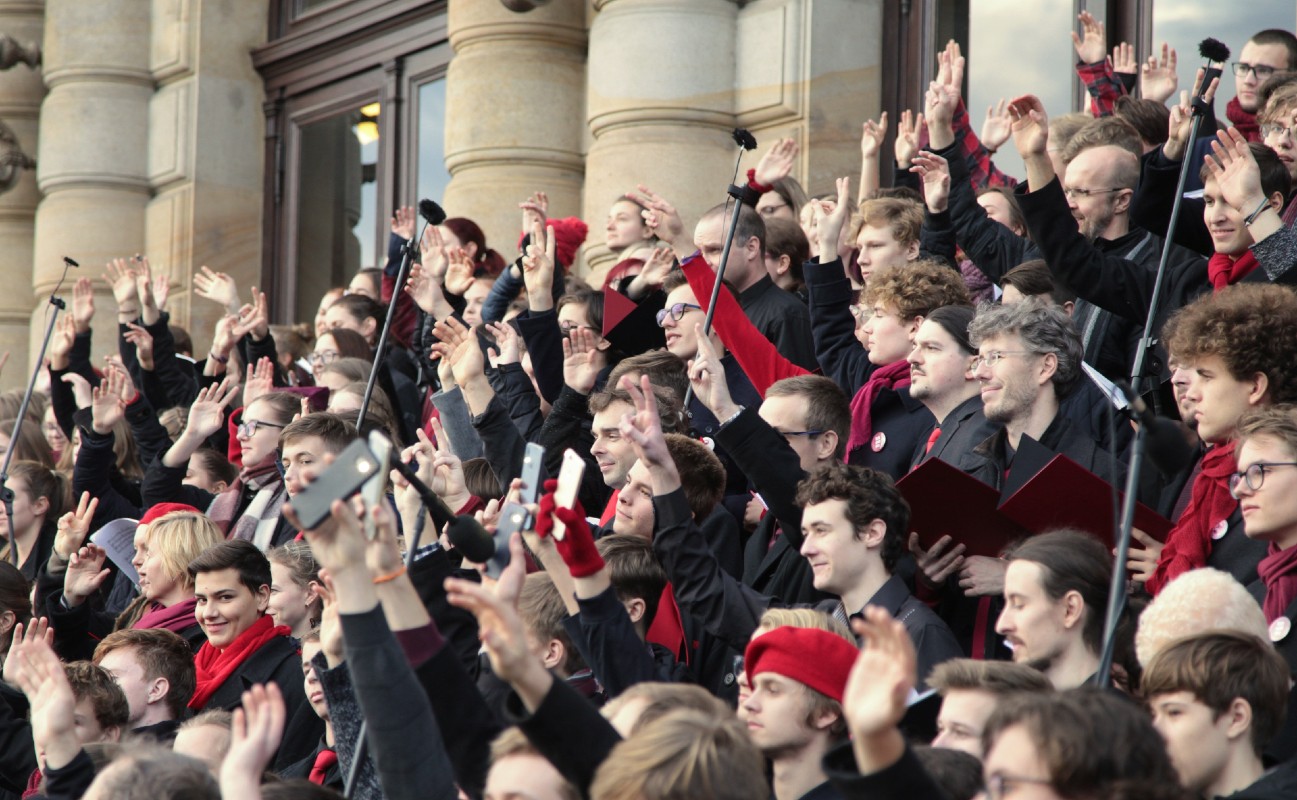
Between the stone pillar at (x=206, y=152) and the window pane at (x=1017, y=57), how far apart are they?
18.8ft

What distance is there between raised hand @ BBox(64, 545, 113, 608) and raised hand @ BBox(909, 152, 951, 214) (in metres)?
2.94

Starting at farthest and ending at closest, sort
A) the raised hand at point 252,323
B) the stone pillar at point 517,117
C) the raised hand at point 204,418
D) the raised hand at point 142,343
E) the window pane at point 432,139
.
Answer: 1. the window pane at point 432,139
2. the stone pillar at point 517,117
3. the raised hand at point 142,343
4. the raised hand at point 252,323
5. the raised hand at point 204,418

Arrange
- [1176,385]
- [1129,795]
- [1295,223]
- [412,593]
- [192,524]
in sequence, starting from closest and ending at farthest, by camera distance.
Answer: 1. [1129,795]
2. [412,593]
3. [1176,385]
4. [1295,223]
5. [192,524]

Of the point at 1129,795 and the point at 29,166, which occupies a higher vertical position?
the point at 29,166

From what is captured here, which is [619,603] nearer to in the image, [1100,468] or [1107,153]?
[1100,468]

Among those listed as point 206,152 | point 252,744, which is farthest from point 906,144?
point 206,152

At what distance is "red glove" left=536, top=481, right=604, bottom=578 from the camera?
4.08 metres

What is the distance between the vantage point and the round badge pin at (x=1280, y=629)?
392 centimetres

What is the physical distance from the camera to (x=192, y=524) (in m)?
6.40

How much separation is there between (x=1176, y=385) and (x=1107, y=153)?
62.0 inches

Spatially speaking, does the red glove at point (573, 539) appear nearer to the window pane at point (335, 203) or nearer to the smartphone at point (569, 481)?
the smartphone at point (569, 481)

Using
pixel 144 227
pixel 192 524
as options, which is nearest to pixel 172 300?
pixel 144 227

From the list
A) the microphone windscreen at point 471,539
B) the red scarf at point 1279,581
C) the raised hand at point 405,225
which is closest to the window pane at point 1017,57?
the raised hand at point 405,225

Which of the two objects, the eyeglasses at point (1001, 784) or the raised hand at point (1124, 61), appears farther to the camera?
the raised hand at point (1124, 61)
